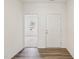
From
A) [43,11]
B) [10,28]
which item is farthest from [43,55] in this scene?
[43,11]

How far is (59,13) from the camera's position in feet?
25.4

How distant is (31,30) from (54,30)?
51.9 inches

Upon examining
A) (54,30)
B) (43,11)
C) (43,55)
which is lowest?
(43,55)

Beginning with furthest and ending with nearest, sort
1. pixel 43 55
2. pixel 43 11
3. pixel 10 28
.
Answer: pixel 43 11
pixel 43 55
pixel 10 28

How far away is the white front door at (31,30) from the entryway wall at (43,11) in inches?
9.1

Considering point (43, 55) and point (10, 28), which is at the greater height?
point (10, 28)

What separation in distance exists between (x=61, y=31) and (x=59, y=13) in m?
1.03

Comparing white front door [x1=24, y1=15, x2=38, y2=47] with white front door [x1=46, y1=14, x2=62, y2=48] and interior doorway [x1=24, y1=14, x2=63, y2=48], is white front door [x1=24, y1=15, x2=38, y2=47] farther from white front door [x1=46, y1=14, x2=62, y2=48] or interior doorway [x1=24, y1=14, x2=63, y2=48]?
white front door [x1=46, y1=14, x2=62, y2=48]

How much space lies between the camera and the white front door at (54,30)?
304 inches

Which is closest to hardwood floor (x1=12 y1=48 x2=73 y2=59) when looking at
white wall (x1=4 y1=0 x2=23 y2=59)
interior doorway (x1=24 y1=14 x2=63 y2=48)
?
white wall (x1=4 y1=0 x2=23 y2=59)

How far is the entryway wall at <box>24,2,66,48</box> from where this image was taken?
7707 millimetres

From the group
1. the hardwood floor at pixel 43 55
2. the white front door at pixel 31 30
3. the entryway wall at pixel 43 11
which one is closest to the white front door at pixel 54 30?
the entryway wall at pixel 43 11

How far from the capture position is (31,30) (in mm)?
7777

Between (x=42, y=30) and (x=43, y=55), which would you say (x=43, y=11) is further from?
(x=43, y=55)
